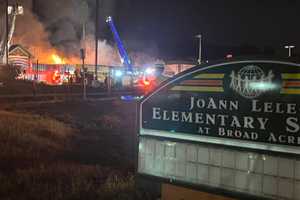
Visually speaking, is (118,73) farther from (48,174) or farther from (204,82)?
(204,82)

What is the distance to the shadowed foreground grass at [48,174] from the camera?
6458mm

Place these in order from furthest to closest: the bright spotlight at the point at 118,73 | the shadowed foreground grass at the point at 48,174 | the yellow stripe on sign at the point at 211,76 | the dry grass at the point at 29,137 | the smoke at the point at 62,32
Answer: the smoke at the point at 62,32
the bright spotlight at the point at 118,73
the dry grass at the point at 29,137
the shadowed foreground grass at the point at 48,174
the yellow stripe on sign at the point at 211,76

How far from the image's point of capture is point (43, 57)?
74.6 meters

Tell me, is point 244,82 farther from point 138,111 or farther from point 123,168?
point 123,168

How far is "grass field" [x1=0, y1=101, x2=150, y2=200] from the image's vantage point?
21.7 ft

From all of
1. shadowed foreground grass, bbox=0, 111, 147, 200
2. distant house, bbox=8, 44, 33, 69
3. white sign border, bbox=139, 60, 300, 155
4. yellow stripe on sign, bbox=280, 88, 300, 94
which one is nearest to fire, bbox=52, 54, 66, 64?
distant house, bbox=8, 44, 33, 69

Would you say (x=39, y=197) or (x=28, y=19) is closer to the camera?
(x=39, y=197)

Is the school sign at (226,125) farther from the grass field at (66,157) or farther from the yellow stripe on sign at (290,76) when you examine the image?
the grass field at (66,157)

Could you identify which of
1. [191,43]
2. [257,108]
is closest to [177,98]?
[257,108]

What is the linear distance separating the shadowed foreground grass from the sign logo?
233 cm

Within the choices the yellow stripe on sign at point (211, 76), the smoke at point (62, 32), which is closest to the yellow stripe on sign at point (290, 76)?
the yellow stripe on sign at point (211, 76)

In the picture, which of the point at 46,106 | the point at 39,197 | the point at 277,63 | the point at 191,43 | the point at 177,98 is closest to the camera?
the point at 277,63

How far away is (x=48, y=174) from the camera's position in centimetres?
755

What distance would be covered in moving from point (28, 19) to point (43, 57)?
655cm
